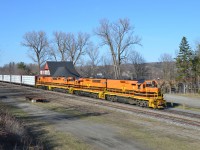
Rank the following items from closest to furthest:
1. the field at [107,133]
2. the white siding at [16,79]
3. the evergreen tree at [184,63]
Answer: the field at [107,133], the evergreen tree at [184,63], the white siding at [16,79]

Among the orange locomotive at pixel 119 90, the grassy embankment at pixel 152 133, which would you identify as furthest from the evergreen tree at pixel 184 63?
the grassy embankment at pixel 152 133

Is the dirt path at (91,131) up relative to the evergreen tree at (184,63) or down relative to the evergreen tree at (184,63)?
down

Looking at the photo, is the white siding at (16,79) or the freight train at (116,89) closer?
the freight train at (116,89)

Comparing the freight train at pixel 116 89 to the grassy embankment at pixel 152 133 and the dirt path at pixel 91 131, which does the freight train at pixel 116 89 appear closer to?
the grassy embankment at pixel 152 133

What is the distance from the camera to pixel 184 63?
55.0 metres

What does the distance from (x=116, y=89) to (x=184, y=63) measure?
26709 millimetres

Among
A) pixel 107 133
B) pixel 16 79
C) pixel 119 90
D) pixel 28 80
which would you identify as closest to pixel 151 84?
pixel 119 90

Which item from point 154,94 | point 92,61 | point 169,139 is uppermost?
point 92,61

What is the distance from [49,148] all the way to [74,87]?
30201 millimetres

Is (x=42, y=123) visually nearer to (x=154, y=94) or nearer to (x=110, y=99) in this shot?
(x=154, y=94)

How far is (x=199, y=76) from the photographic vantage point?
168ft

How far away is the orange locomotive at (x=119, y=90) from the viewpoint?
27172 mm

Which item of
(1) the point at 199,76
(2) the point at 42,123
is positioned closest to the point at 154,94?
(2) the point at 42,123

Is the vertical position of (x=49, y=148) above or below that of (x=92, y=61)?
below
